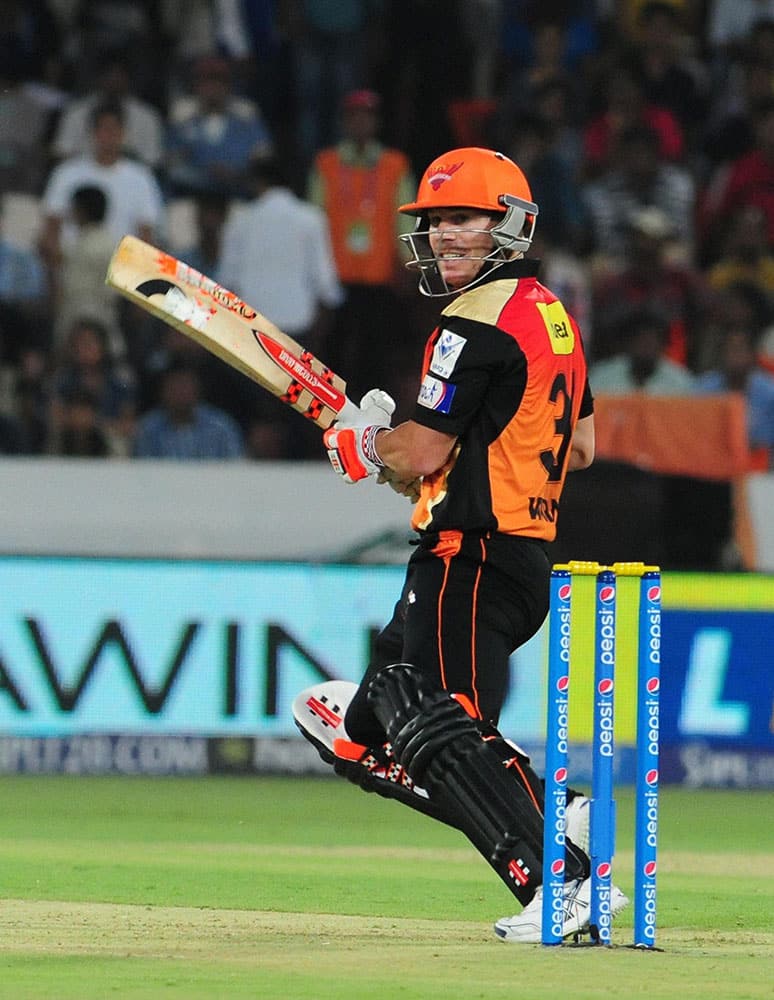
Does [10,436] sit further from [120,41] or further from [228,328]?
[228,328]

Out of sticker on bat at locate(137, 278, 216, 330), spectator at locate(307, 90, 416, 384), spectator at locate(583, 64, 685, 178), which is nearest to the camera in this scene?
sticker on bat at locate(137, 278, 216, 330)

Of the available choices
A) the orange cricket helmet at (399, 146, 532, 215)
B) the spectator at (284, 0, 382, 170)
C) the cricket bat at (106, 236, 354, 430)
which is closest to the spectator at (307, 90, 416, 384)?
the spectator at (284, 0, 382, 170)

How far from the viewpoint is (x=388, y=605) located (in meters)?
10.6

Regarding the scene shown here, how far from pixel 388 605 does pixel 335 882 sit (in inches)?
149

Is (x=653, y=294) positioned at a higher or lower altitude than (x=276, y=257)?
lower

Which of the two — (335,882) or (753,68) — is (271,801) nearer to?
(335,882)

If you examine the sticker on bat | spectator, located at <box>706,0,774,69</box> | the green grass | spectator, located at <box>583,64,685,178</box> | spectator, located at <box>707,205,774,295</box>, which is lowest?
the green grass

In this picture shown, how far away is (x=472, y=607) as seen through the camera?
212 inches

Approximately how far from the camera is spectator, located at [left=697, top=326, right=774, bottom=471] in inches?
478

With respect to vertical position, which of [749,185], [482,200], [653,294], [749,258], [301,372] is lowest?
[301,372]

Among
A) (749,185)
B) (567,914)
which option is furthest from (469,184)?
(749,185)

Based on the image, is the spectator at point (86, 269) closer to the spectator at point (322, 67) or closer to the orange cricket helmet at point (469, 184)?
the spectator at point (322, 67)

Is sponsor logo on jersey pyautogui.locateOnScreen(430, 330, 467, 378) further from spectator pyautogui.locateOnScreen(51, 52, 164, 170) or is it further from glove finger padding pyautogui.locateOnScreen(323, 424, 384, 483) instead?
spectator pyautogui.locateOnScreen(51, 52, 164, 170)

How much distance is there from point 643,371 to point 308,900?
634cm
